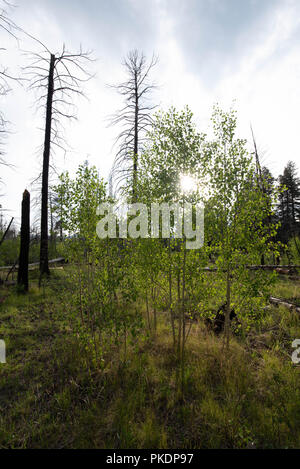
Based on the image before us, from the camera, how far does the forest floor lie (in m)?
2.50

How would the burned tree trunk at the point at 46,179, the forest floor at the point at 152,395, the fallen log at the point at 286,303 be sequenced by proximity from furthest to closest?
1. the burned tree trunk at the point at 46,179
2. the fallen log at the point at 286,303
3. the forest floor at the point at 152,395

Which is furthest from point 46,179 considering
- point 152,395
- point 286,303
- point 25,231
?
point 286,303

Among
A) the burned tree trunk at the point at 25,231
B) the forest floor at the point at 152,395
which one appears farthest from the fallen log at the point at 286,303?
the burned tree trunk at the point at 25,231

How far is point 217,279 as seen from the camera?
4.11 meters

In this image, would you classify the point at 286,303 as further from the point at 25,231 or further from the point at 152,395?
the point at 25,231

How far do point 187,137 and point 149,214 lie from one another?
1607 mm

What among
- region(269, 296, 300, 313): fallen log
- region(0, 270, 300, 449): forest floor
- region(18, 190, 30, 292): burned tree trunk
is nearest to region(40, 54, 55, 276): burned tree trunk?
region(18, 190, 30, 292): burned tree trunk

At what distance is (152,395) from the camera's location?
3168mm

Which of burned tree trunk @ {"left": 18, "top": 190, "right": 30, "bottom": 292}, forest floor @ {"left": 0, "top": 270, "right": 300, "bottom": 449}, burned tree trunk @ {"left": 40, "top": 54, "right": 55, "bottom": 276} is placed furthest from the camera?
burned tree trunk @ {"left": 40, "top": 54, "right": 55, "bottom": 276}

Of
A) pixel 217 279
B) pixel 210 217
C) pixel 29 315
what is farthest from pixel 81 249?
pixel 29 315

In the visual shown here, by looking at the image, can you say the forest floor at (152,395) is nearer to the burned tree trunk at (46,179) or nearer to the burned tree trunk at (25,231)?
the burned tree trunk at (25,231)

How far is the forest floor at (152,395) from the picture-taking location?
A: 2.50 meters

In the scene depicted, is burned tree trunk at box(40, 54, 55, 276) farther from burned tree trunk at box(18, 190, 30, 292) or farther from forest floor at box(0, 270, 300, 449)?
forest floor at box(0, 270, 300, 449)
